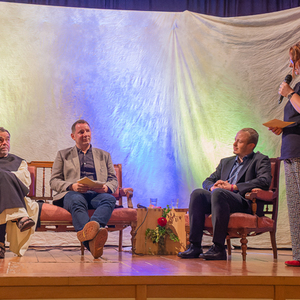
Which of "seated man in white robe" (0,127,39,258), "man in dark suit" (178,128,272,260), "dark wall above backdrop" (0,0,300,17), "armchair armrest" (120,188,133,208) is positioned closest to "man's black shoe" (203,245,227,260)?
"man in dark suit" (178,128,272,260)

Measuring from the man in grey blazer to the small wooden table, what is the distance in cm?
36

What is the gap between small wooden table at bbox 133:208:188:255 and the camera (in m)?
3.22

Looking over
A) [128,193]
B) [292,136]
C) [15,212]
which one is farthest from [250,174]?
[15,212]

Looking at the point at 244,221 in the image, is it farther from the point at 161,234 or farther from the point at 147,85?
the point at 147,85

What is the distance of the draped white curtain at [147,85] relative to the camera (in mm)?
4238

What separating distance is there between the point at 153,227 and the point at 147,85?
1.84 metres

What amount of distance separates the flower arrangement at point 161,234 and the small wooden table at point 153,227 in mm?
28

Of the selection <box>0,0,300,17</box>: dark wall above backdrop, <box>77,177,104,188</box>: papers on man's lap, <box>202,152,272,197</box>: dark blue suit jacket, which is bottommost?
<box>77,177,104,188</box>: papers on man's lap

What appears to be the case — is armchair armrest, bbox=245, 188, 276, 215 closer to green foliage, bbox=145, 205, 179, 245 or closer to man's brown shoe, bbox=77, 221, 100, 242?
green foliage, bbox=145, 205, 179, 245

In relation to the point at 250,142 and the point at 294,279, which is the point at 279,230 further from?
the point at 294,279

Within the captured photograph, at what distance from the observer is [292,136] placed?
7.84 feet

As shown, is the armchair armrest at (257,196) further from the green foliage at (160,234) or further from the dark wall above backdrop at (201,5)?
the dark wall above backdrop at (201,5)

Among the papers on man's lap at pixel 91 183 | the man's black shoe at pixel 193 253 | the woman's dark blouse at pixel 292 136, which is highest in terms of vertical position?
the woman's dark blouse at pixel 292 136

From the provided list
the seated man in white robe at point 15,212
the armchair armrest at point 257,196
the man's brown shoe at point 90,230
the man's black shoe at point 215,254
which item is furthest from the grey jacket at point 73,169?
the armchair armrest at point 257,196
